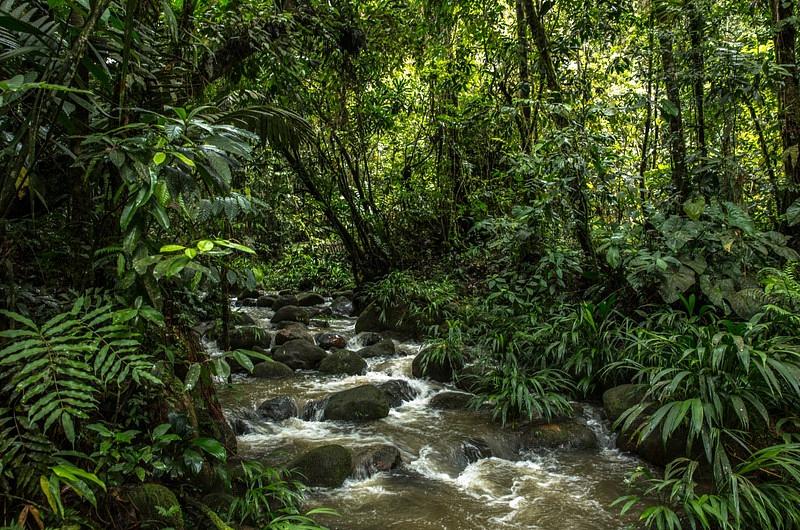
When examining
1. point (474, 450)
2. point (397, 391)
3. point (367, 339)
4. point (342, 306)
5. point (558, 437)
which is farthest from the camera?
point (342, 306)

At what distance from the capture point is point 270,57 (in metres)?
4.76

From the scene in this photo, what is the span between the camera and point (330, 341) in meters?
8.24

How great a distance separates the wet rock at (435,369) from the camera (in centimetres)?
638

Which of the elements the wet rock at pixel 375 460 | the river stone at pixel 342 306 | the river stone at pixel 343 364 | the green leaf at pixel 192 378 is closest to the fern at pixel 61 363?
the green leaf at pixel 192 378

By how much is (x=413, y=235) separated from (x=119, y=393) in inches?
332

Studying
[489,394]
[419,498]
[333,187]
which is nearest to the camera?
[419,498]

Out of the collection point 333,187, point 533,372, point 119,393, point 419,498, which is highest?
point 333,187

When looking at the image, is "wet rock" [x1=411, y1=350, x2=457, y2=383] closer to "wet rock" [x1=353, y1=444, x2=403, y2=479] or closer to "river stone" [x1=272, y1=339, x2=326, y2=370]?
"river stone" [x1=272, y1=339, x2=326, y2=370]

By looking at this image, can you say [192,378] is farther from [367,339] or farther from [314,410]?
[367,339]

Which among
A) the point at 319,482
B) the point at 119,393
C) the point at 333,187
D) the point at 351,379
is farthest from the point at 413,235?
the point at 119,393

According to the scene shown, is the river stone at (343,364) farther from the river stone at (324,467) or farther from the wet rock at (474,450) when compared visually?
the river stone at (324,467)

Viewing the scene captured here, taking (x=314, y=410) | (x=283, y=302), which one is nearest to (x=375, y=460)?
(x=314, y=410)

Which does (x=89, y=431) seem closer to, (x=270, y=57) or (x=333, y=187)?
(x=270, y=57)

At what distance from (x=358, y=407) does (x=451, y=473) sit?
146cm
